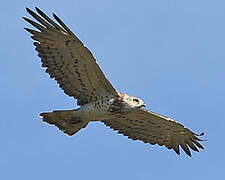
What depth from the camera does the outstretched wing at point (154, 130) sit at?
59.6 feet

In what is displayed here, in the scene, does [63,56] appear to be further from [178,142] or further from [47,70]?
[178,142]

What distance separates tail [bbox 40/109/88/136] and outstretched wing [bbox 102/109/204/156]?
35.8 inches

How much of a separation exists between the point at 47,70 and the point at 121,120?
241 centimetres

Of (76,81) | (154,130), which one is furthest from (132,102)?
(154,130)

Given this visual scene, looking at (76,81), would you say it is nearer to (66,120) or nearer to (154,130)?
(66,120)

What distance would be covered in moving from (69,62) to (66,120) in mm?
1242

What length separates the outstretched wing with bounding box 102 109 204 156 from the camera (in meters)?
18.2

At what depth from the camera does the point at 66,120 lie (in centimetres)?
1720

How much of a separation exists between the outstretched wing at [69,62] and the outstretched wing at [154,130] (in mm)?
856

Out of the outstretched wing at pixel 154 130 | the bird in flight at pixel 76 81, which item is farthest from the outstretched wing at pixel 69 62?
the outstretched wing at pixel 154 130

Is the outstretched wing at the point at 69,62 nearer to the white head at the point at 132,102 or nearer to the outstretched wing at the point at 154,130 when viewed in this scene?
the white head at the point at 132,102

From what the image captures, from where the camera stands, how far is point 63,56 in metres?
16.9

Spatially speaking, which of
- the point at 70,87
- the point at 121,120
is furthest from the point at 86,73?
the point at 121,120

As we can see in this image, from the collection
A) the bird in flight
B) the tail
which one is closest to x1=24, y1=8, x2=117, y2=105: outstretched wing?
the bird in flight
